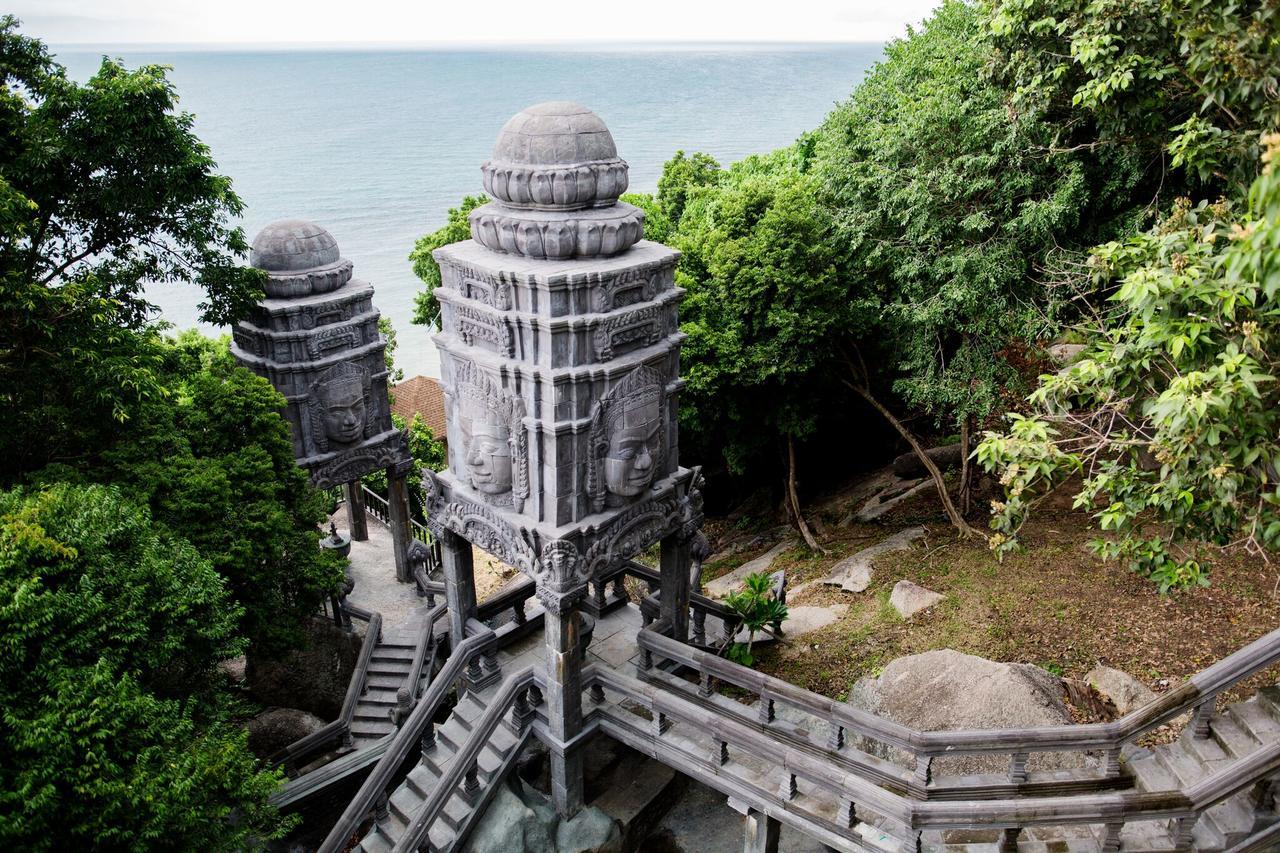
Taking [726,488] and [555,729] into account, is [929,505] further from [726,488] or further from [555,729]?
[555,729]

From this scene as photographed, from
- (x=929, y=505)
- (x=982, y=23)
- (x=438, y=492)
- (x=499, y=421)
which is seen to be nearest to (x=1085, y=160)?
(x=982, y=23)

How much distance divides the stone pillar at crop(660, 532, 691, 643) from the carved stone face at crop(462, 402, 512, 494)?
3.71m

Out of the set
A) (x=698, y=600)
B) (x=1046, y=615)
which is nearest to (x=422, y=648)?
(x=698, y=600)

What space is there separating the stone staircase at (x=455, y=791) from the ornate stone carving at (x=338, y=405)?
30.5 ft

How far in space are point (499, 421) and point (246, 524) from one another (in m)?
6.83

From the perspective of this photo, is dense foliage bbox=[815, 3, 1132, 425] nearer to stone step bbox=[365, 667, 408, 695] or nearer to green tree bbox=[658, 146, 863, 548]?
green tree bbox=[658, 146, 863, 548]

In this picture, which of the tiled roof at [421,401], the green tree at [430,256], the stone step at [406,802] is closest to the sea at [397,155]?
the tiled roof at [421,401]

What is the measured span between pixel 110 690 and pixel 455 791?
6.21m

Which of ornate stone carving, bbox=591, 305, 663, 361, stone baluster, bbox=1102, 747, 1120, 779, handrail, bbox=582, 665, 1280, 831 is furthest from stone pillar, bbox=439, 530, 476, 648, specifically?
stone baluster, bbox=1102, 747, 1120, 779

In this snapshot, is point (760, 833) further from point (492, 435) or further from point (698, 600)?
point (492, 435)

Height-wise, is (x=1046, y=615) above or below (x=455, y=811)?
above

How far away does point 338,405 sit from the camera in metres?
23.8

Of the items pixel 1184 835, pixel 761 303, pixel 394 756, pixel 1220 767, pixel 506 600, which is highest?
pixel 761 303

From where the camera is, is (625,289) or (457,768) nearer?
(625,289)
